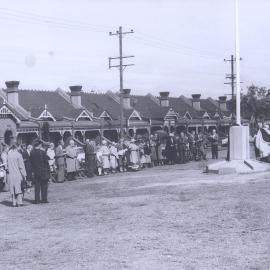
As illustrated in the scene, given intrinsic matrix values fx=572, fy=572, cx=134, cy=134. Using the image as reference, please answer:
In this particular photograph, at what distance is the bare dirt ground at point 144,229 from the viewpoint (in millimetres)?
8484

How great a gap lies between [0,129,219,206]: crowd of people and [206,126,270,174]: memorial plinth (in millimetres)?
5020

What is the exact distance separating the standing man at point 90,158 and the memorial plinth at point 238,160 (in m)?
4.86

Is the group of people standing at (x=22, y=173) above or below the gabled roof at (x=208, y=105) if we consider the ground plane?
below

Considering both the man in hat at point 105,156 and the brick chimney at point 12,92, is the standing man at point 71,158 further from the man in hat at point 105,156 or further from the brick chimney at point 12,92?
the brick chimney at point 12,92

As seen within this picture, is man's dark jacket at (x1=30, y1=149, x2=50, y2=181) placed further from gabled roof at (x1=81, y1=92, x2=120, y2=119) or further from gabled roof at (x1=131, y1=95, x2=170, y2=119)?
gabled roof at (x1=131, y1=95, x2=170, y2=119)

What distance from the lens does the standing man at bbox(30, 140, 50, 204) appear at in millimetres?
15891

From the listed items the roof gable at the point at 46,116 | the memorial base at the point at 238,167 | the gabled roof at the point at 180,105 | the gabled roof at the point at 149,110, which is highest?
the gabled roof at the point at 180,105

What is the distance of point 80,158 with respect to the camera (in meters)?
25.1

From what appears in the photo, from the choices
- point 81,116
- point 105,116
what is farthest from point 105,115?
point 81,116

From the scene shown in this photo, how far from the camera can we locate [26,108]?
54.7 metres

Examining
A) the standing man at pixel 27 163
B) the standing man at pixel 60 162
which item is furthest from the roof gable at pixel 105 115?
the standing man at pixel 27 163

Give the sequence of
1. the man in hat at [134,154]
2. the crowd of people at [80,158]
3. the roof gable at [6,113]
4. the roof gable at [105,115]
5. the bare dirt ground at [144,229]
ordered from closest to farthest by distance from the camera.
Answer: the bare dirt ground at [144,229] < the crowd of people at [80,158] < the man in hat at [134,154] < the roof gable at [6,113] < the roof gable at [105,115]

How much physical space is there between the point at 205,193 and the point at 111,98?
192ft

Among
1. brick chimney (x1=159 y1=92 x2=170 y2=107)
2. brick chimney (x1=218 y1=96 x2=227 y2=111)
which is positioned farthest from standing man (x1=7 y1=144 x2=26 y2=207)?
brick chimney (x1=218 y1=96 x2=227 y2=111)
